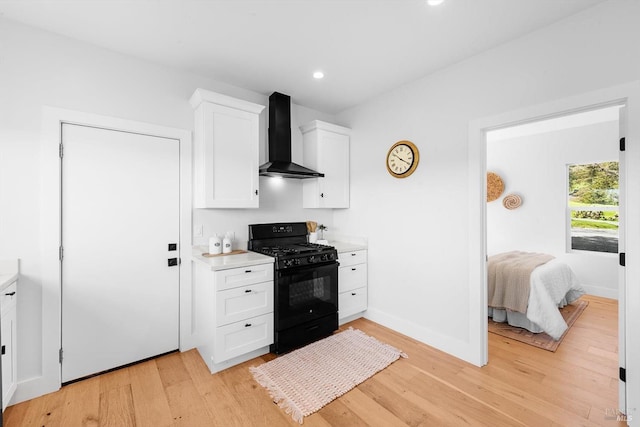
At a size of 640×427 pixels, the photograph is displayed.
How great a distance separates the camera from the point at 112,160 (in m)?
2.32

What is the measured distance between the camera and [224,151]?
2.68m

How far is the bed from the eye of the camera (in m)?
2.82

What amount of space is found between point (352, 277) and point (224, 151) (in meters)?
2.05

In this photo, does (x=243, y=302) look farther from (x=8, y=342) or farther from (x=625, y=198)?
(x=625, y=198)

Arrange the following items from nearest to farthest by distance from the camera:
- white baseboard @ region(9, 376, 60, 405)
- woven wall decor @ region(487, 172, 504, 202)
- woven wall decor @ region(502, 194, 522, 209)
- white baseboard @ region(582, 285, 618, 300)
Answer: white baseboard @ region(9, 376, 60, 405) → white baseboard @ region(582, 285, 618, 300) → woven wall decor @ region(502, 194, 522, 209) → woven wall decor @ region(487, 172, 504, 202)

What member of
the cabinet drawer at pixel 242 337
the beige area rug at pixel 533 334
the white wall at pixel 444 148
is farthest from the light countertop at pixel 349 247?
the beige area rug at pixel 533 334

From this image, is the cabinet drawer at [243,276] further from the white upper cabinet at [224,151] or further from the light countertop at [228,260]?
the white upper cabinet at [224,151]

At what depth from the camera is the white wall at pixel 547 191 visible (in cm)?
417

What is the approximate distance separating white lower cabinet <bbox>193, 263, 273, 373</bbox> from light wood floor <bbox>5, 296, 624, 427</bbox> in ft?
0.48

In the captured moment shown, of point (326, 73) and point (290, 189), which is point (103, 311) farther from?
point (326, 73)

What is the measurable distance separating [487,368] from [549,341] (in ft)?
3.20

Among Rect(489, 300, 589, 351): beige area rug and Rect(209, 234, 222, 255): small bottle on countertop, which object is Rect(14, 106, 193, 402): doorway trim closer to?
Rect(209, 234, 222, 255): small bottle on countertop

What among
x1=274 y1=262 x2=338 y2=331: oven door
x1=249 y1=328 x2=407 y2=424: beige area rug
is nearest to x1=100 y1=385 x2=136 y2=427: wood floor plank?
x1=249 y1=328 x2=407 y2=424: beige area rug

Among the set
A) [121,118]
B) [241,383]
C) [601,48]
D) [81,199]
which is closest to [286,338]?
[241,383]
